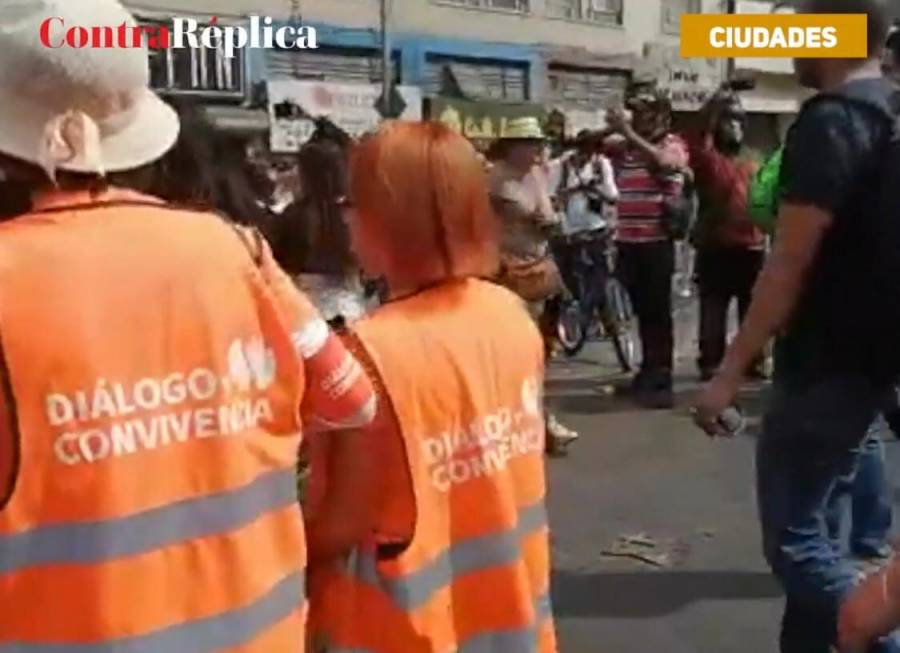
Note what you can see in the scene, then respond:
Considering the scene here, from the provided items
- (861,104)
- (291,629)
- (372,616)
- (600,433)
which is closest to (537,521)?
(372,616)

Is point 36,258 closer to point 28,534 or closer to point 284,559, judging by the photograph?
point 28,534

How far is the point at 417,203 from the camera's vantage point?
2576mm

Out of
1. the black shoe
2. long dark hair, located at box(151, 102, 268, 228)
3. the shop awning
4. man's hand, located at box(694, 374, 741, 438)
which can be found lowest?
the black shoe

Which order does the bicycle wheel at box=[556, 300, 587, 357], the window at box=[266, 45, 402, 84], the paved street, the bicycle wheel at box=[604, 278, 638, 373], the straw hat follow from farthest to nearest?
the window at box=[266, 45, 402, 84], the bicycle wheel at box=[556, 300, 587, 357], the bicycle wheel at box=[604, 278, 638, 373], the straw hat, the paved street

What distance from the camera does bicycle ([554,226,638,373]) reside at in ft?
36.2

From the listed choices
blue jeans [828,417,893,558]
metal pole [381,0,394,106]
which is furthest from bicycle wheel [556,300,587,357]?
blue jeans [828,417,893,558]

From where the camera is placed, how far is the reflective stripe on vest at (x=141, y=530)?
178cm

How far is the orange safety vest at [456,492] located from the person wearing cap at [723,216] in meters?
6.67

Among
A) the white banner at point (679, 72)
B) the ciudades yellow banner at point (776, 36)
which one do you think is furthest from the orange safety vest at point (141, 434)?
the white banner at point (679, 72)

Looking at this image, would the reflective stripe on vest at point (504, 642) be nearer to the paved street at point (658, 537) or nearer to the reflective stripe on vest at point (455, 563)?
the reflective stripe on vest at point (455, 563)

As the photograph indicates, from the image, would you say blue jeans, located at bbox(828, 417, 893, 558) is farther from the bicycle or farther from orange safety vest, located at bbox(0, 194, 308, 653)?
the bicycle

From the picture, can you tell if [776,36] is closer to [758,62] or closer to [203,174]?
[203,174]

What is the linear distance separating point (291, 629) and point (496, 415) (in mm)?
690

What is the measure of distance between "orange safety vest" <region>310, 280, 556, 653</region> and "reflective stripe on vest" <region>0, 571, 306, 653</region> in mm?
393
